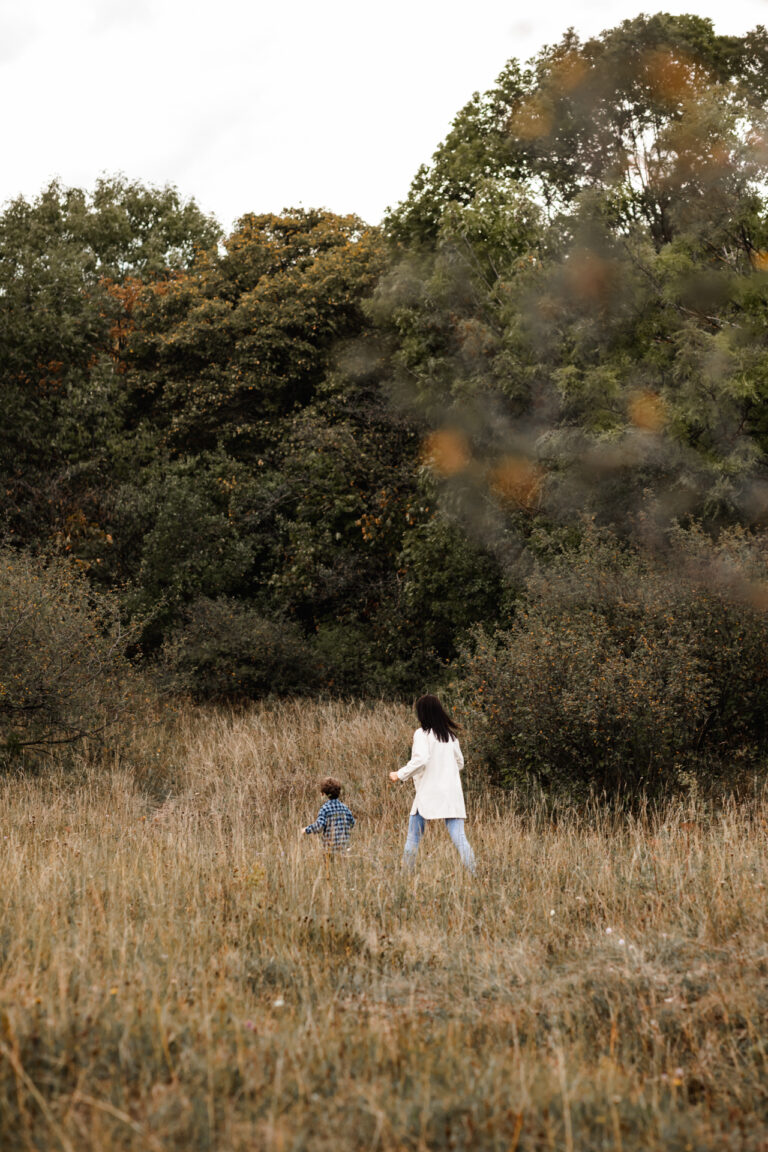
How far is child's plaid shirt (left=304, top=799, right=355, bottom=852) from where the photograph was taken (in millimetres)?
8086

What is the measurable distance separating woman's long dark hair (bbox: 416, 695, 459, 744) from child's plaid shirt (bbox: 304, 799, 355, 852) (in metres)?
0.92

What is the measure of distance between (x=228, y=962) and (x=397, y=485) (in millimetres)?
15950

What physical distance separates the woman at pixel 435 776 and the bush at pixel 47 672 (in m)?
6.18

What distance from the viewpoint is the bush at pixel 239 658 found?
1922 cm

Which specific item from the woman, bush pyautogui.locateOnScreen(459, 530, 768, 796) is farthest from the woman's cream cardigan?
bush pyautogui.locateOnScreen(459, 530, 768, 796)

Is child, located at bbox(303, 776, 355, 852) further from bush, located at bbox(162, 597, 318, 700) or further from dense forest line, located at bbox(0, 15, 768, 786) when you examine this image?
bush, located at bbox(162, 597, 318, 700)

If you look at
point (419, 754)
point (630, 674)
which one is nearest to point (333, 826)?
point (419, 754)

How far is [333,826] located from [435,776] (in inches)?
34.7

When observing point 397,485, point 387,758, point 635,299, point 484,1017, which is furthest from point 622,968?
point 397,485

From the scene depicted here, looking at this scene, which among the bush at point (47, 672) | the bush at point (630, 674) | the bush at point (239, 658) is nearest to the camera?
the bush at point (630, 674)

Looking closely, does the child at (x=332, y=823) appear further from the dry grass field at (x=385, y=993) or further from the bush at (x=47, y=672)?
the bush at (x=47, y=672)

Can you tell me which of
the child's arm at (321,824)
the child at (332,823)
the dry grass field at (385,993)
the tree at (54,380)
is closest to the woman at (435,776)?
the dry grass field at (385,993)

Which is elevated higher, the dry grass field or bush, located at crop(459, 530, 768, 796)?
bush, located at crop(459, 530, 768, 796)

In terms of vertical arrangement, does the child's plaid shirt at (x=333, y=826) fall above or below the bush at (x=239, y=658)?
below
